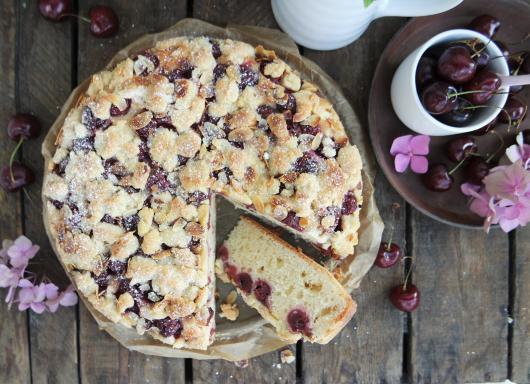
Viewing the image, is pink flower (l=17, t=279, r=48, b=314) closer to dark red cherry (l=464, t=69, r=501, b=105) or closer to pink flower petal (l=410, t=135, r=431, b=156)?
pink flower petal (l=410, t=135, r=431, b=156)

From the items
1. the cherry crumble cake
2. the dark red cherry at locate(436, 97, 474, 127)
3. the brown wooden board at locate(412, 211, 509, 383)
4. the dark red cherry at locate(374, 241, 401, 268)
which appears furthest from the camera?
the brown wooden board at locate(412, 211, 509, 383)

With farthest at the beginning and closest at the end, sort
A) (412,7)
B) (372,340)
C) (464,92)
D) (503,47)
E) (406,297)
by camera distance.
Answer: (372,340), (406,297), (503,47), (464,92), (412,7)

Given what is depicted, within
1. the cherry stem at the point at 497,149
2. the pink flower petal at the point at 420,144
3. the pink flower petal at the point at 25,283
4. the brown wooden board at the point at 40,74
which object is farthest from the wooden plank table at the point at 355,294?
the cherry stem at the point at 497,149

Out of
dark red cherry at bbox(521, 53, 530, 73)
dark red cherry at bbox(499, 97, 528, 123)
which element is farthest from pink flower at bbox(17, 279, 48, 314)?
dark red cherry at bbox(521, 53, 530, 73)

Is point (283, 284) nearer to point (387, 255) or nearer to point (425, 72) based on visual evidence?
point (387, 255)

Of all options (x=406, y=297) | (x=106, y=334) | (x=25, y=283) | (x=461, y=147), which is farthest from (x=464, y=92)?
(x=25, y=283)

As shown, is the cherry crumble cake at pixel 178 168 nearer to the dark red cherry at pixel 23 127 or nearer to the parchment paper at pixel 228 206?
the parchment paper at pixel 228 206
